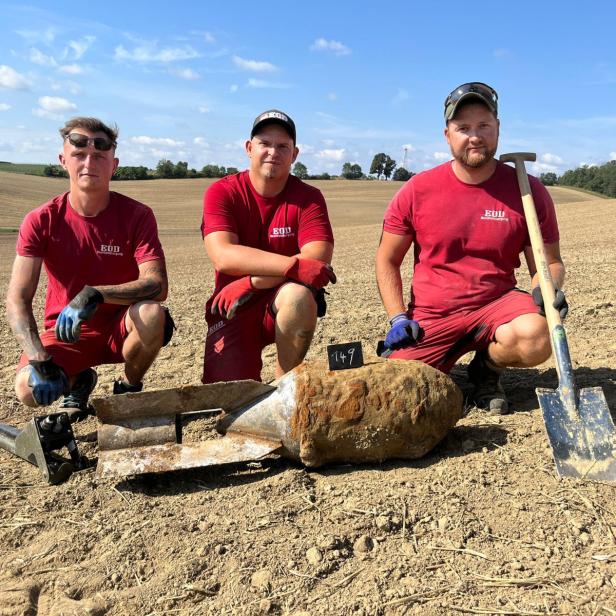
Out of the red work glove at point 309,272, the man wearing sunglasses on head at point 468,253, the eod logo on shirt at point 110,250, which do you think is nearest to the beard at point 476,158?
the man wearing sunglasses on head at point 468,253

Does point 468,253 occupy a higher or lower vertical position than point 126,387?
higher

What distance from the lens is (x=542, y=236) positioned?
146 inches

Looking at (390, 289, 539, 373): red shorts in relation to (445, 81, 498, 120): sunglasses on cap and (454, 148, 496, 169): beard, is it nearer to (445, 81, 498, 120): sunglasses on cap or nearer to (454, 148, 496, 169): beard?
(454, 148, 496, 169): beard

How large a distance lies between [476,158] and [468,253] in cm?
56

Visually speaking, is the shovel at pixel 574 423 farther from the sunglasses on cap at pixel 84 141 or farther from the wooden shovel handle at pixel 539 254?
the sunglasses on cap at pixel 84 141

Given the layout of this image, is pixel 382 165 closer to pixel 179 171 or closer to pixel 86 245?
pixel 179 171

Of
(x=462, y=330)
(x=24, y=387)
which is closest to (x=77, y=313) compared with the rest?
(x=24, y=387)

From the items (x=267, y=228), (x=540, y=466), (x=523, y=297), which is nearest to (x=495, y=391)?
(x=523, y=297)

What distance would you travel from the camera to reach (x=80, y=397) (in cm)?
402

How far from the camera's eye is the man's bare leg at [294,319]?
3.61 meters

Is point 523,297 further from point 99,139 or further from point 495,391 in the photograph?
point 99,139

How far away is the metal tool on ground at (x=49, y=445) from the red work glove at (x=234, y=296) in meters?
1.13

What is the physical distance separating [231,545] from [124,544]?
425 millimetres

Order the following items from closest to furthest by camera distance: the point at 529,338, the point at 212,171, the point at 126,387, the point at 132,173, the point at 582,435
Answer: the point at 582,435, the point at 529,338, the point at 126,387, the point at 132,173, the point at 212,171
